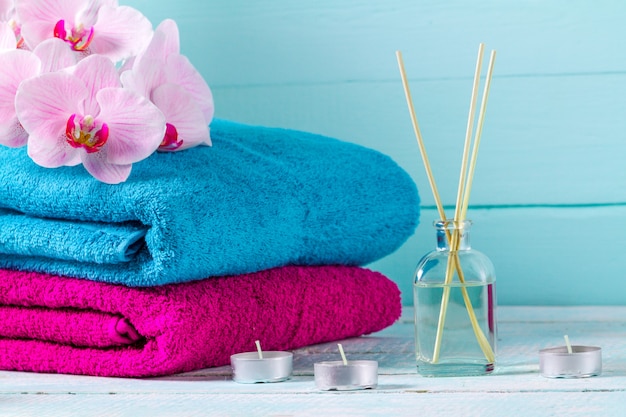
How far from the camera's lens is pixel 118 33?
2.89 feet

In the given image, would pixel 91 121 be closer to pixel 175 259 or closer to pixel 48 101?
pixel 48 101

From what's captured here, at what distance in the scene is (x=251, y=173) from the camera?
877 mm

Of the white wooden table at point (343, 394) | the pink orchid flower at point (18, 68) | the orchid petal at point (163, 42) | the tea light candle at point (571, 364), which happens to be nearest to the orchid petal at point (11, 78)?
the pink orchid flower at point (18, 68)

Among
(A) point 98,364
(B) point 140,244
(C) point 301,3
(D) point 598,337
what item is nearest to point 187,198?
(B) point 140,244

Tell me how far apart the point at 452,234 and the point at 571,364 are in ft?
0.48

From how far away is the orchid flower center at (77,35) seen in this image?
2.81 ft

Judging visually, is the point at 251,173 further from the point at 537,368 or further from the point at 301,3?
the point at 301,3

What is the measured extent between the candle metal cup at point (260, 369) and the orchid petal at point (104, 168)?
0.19m

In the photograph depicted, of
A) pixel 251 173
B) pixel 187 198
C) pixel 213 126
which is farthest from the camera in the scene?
pixel 213 126

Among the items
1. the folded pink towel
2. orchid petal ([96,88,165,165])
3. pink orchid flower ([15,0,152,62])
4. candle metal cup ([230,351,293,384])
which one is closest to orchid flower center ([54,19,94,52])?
pink orchid flower ([15,0,152,62])

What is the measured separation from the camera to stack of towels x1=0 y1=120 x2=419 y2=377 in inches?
30.5

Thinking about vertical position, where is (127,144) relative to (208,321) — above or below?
above

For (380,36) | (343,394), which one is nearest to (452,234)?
(343,394)

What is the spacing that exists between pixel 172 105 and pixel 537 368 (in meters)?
0.41
